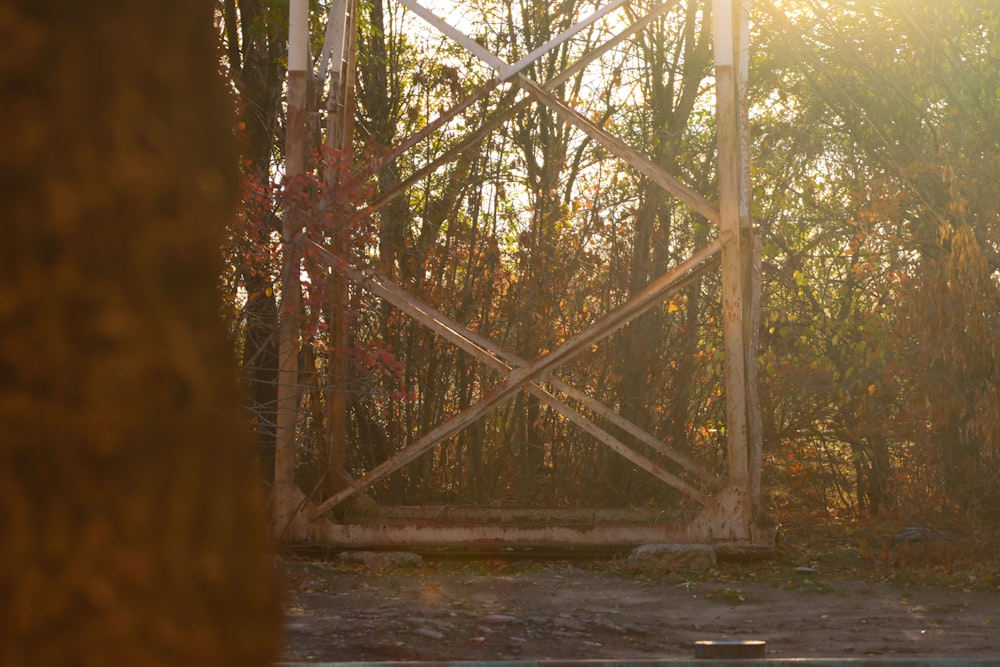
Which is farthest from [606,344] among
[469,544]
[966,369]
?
[966,369]

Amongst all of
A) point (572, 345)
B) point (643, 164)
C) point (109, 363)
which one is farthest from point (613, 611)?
point (109, 363)

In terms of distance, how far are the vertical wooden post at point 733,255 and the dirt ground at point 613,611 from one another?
819 mm

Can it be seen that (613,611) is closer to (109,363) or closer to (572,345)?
(572,345)

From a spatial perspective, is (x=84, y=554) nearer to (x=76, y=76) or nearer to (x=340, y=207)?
(x=76, y=76)

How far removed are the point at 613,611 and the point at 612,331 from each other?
2.39 metres

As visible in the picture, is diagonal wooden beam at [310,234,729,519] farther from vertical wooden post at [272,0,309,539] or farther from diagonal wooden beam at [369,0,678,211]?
diagonal wooden beam at [369,0,678,211]

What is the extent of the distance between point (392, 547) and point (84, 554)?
9.16m

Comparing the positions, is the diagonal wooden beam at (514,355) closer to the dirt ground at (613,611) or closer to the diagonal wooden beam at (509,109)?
the diagonal wooden beam at (509,109)

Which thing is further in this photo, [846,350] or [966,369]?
[846,350]

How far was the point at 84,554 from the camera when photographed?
4.08 ft

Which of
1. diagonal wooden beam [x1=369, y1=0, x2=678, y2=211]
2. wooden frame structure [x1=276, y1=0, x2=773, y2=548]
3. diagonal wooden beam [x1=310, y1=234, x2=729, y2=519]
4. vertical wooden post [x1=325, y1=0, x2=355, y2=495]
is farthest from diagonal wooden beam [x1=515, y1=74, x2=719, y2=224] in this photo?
vertical wooden post [x1=325, y1=0, x2=355, y2=495]

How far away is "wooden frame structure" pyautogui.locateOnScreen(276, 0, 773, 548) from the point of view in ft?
31.8

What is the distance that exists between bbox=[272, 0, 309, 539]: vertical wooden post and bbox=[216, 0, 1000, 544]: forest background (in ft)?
1.53

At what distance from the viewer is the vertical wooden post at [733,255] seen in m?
A: 9.70
